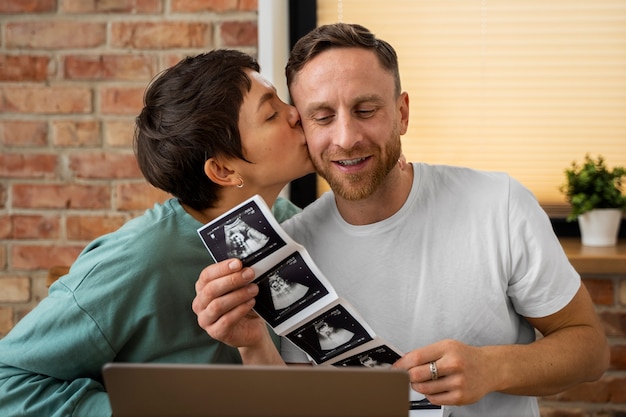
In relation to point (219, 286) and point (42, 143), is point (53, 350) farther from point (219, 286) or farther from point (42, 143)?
point (42, 143)

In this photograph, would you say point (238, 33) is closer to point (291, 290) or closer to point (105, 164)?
point (105, 164)

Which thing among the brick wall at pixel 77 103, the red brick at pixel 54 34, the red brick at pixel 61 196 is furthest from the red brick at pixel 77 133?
the red brick at pixel 54 34

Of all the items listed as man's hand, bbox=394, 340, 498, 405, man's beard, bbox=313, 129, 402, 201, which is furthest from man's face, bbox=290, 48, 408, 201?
man's hand, bbox=394, 340, 498, 405

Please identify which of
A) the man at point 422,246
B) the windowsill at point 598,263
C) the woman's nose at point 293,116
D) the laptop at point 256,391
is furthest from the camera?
the windowsill at point 598,263

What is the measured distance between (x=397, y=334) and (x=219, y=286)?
0.48 meters

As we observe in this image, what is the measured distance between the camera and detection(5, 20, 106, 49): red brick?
233 cm

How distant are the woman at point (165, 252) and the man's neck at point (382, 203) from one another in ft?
0.48

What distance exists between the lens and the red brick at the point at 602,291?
2.28 metres

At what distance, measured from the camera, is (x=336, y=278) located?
5.48ft

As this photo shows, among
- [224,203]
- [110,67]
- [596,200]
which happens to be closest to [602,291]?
[596,200]

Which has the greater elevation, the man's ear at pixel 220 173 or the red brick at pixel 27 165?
the man's ear at pixel 220 173

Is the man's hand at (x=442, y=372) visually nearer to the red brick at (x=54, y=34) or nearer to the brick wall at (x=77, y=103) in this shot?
the brick wall at (x=77, y=103)

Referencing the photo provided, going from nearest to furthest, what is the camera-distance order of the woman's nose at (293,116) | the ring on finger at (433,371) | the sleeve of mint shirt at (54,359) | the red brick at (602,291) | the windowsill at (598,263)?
the ring on finger at (433,371)
the sleeve of mint shirt at (54,359)
the woman's nose at (293,116)
the windowsill at (598,263)
the red brick at (602,291)

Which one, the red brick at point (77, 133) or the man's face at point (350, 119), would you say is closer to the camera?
the man's face at point (350, 119)
